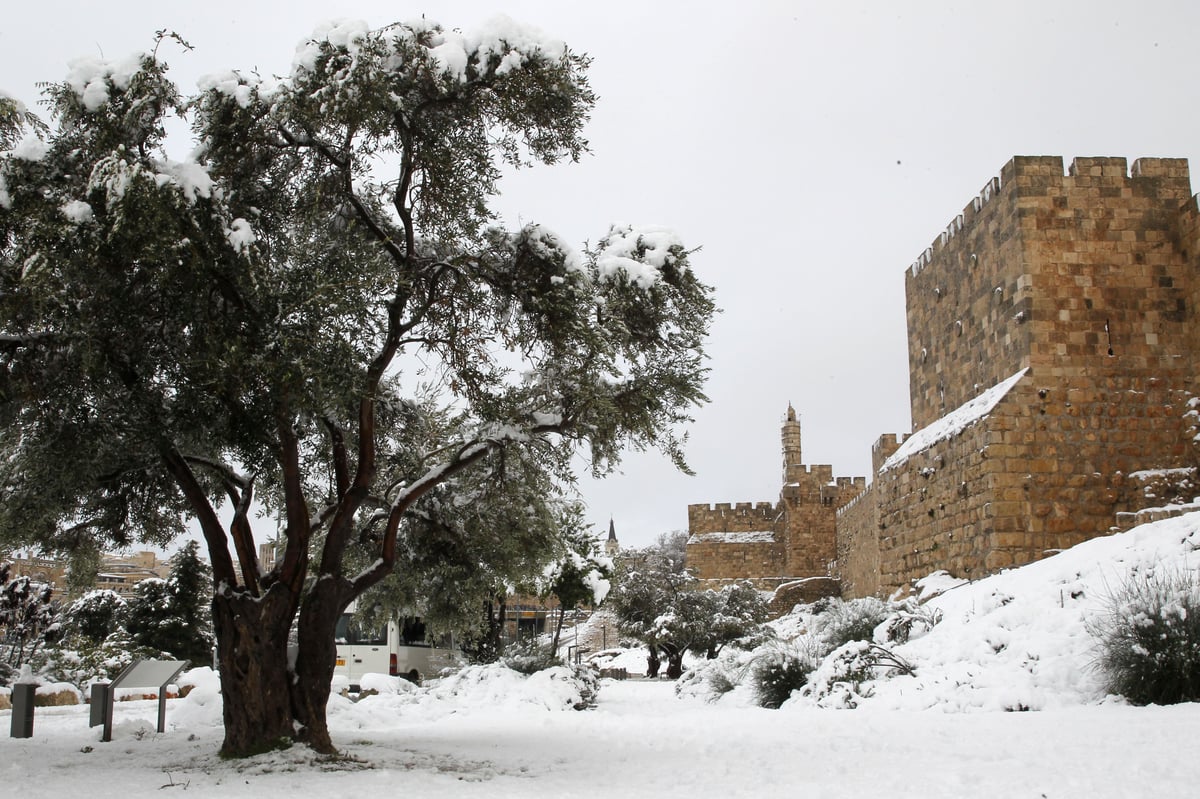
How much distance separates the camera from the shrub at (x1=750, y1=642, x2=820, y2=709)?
1288 cm

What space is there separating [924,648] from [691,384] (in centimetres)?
488

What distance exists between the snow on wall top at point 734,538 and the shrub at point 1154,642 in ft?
106

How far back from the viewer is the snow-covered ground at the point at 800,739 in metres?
6.67

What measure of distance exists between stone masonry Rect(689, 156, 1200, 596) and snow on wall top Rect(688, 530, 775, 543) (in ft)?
87.5

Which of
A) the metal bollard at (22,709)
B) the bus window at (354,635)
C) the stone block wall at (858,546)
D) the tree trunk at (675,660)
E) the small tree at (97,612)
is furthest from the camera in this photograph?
the stone block wall at (858,546)

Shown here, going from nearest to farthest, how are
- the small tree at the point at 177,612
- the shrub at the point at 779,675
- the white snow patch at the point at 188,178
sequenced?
the white snow patch at the point at 188,178, the shrub at the point at 779,675, the small tree at the point at 177,612

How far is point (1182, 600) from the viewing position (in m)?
8.88

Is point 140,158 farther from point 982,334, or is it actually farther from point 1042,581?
point 982,334

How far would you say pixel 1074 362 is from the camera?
44.7ft

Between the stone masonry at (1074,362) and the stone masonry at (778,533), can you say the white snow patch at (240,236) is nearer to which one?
the stone masonry at (1074,362)

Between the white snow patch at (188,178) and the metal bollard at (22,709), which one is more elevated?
the white snow patch at (188,178)

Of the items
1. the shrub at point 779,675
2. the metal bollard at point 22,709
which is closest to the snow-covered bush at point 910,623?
the shrub at point 779,675

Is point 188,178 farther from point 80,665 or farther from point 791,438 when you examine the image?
point 791,438

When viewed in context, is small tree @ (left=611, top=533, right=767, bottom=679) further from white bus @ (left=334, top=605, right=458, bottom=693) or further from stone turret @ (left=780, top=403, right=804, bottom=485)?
stone turret @ (left=780, top=403, right=804, bottom=485)
